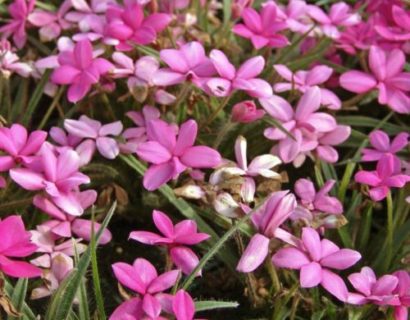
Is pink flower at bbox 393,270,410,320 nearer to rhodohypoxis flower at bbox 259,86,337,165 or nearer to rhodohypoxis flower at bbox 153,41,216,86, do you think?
rhodohypoxis flower at bbox 259,86,337,165

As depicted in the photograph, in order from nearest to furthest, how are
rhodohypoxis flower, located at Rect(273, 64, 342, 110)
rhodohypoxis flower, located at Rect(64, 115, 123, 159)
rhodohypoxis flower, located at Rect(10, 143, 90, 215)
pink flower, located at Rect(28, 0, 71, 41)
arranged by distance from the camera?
rhodohypoxis flower, located at Rect(10, 143, 90, 215) < rhodohypoxis flower, located at Rect(64, 115, 123, 159) < rhodohypoxis flower, located at Rect(273, 64, 342, 110) < pink flower, located at Rect(28, 0, 71, 41)

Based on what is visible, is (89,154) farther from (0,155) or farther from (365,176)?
(365,176)

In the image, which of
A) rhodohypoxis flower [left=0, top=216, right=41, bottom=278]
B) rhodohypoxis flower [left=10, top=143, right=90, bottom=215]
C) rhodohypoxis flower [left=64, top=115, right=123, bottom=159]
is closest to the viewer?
rhodohypoxis flower [left=0, top=216, right=41, bottom=278]

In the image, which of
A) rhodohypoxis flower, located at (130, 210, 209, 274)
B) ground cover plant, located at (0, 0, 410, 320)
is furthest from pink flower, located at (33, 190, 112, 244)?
rhodohypoxis flower, located at (130, 210, 209, 274)

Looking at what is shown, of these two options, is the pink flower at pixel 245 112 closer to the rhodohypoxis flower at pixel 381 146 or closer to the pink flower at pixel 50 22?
the rhodohypoxis flower at pixel 381 146

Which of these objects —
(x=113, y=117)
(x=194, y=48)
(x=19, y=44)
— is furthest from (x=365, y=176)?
(x=19, y=44)

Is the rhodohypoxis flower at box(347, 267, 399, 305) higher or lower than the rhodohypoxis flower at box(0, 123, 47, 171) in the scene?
lower

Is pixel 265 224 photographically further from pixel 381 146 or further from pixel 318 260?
pixel 381 146

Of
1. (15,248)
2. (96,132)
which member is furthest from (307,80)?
(15,248)
